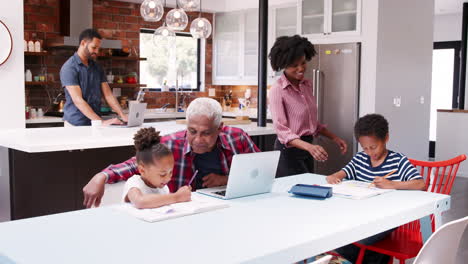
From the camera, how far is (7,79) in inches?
197

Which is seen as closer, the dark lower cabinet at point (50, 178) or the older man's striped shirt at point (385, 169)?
the older man's striped shirt at point (385, 169)

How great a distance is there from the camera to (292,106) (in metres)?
3.29

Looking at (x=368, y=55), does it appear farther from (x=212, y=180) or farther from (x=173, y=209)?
(x=173, y=209)

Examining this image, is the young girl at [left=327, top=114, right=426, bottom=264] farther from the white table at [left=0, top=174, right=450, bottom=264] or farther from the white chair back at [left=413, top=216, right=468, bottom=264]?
the white chair back at [left=413, top=216, right=468, bottom=264]

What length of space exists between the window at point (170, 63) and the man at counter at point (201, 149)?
507 cm

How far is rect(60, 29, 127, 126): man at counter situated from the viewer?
14.3 feet

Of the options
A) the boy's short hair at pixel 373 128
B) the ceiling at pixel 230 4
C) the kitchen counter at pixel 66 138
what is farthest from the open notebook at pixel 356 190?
the ceiling at pixel 230 4

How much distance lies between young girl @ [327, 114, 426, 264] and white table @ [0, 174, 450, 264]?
34 cm

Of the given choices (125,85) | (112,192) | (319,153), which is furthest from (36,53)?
(319,153)

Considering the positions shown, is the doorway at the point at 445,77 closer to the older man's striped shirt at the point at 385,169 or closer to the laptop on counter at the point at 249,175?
the older man's striped shirt at the point at 385,169

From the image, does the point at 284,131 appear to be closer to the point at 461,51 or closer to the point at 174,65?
the point at 174,65

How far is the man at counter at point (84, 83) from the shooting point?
4.34m

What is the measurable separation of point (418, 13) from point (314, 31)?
127 cm

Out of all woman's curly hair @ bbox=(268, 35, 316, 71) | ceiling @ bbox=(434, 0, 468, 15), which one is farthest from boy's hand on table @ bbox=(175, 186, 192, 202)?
ceiling @ bbox=(434, 0, 468, 15)
